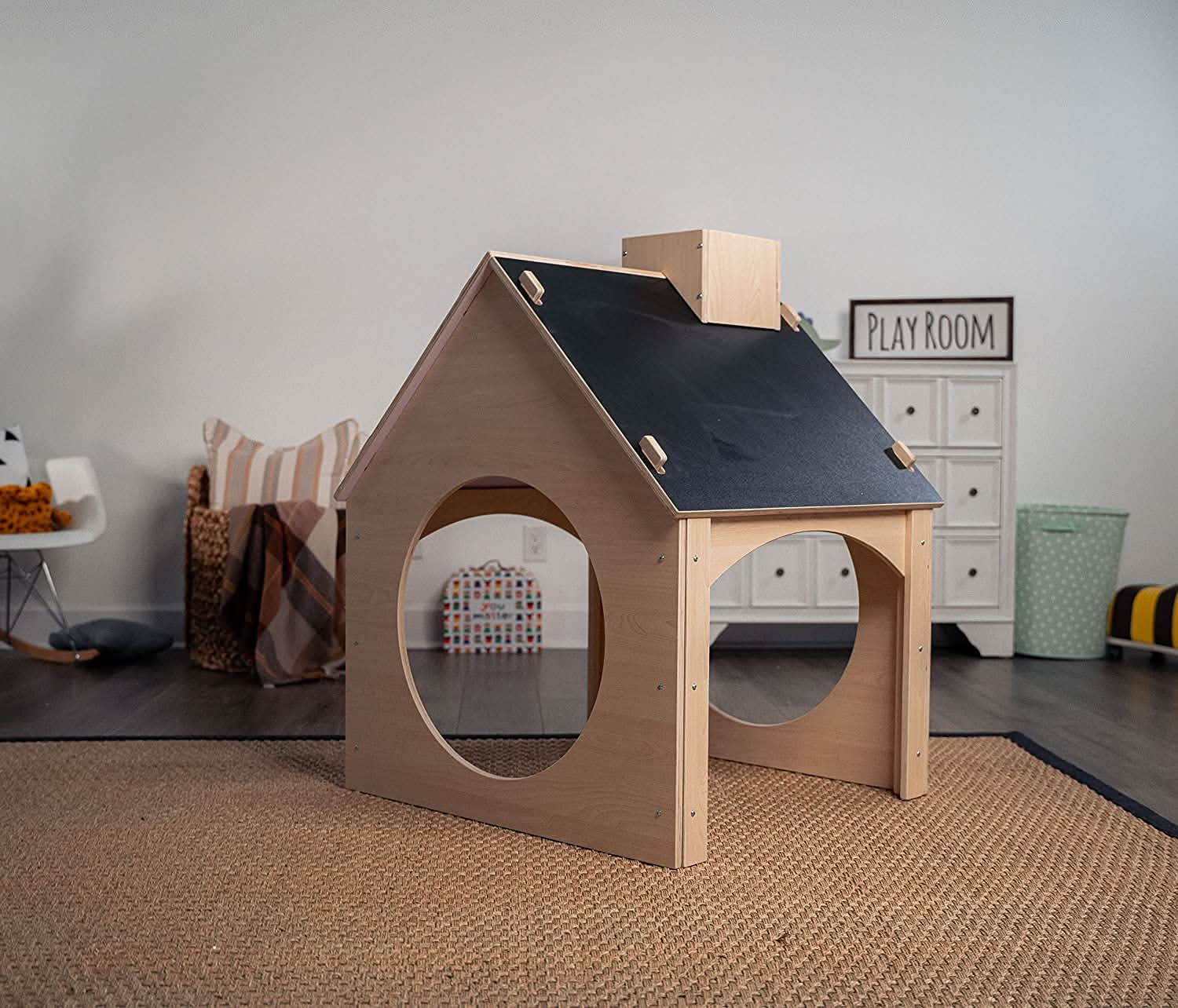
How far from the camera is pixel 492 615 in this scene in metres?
3.87

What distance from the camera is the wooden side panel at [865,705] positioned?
2.22 meters

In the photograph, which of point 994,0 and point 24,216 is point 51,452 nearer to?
point 24,216

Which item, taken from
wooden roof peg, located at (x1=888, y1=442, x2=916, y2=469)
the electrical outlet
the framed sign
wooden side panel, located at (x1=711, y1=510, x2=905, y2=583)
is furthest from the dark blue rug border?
the framed sign

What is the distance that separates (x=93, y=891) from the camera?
1698mm

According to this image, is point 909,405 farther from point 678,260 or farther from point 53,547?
point 53,547

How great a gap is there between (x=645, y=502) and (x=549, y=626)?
2197 millimetres

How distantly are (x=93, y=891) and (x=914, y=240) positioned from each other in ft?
10.5

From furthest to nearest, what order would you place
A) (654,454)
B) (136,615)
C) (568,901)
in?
(136,615) → (654,454) → (568,901)

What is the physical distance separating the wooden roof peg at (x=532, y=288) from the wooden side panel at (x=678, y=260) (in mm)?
332

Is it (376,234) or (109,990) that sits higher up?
(376,234)

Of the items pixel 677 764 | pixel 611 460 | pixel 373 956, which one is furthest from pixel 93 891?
pixel 611 460

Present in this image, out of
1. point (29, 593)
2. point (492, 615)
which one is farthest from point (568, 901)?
point (29, 593)

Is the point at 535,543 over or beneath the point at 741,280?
beneath

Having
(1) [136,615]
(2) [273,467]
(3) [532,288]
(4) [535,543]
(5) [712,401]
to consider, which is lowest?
(1) [136,615]
